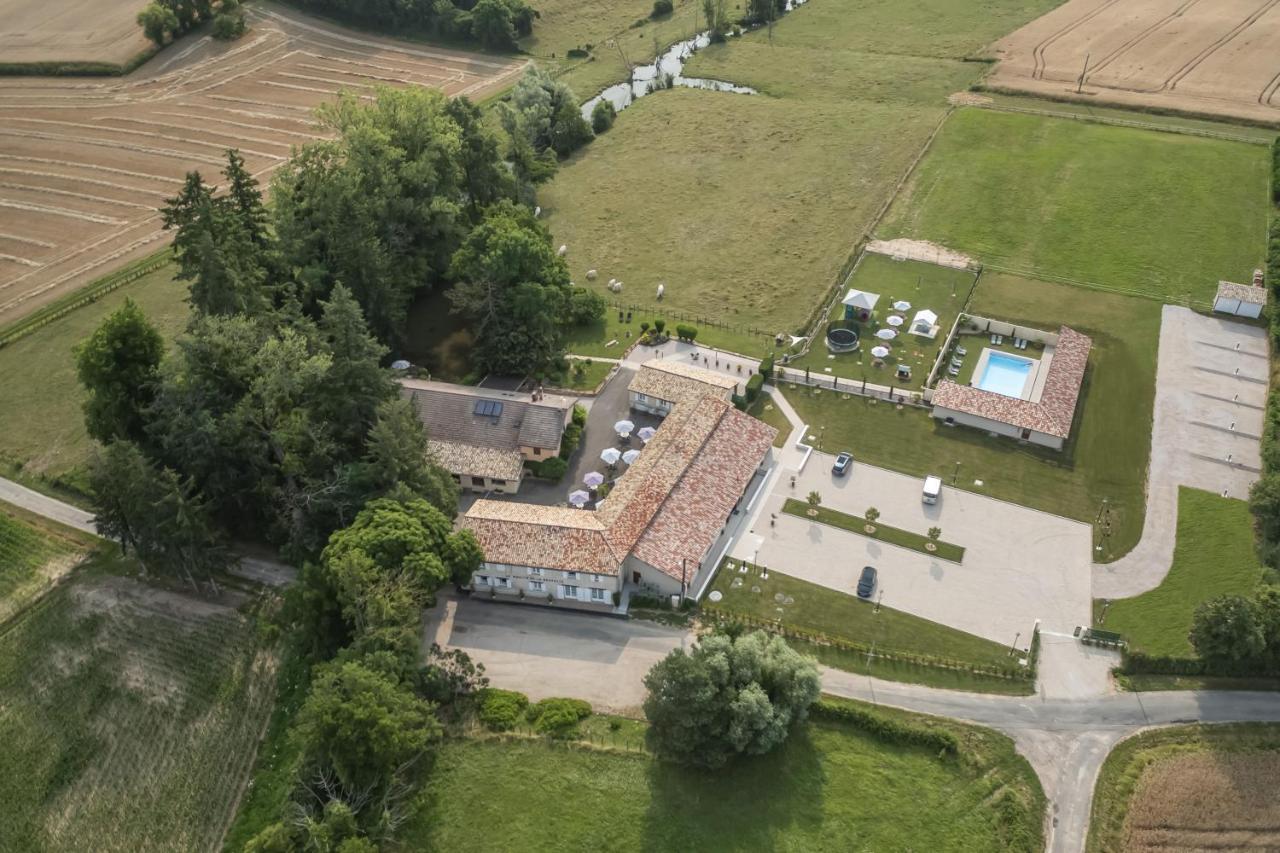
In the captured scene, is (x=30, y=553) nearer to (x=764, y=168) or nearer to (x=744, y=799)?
(x=744, y=799)

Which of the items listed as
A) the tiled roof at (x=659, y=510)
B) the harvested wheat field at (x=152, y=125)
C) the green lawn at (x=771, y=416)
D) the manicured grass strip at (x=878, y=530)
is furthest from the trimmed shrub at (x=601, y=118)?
the manicured grass strip at (x=878, y=530)

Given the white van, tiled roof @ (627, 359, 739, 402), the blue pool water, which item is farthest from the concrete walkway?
tiled roof @ (627, 359, 739, 402)

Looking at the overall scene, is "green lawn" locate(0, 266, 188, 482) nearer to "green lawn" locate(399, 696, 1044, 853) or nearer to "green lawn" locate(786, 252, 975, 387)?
"green lawn" locate(399, 696, 1044, 853)

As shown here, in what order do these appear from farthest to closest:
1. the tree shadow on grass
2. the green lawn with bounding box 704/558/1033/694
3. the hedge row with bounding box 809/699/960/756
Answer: the green lawn with bounding box 704/558/1033/694, the hedge row with bounding box 809/699/960/756, the tree shadow on grass

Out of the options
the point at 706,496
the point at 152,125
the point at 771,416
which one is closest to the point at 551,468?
the point at 706,496

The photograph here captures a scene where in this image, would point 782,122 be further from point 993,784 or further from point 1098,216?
point 993,784

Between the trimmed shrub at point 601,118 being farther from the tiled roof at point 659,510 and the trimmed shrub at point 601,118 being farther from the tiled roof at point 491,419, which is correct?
the tiled roof at point 659,510

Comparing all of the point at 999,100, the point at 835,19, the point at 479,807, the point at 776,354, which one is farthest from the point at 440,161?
the point at 835,19
